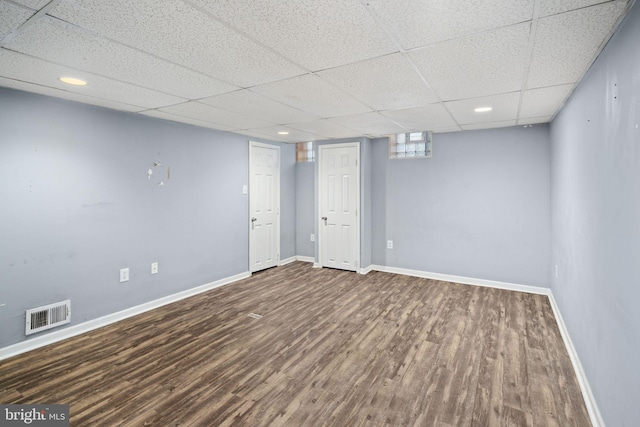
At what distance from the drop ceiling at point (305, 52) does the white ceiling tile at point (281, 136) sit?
108cm

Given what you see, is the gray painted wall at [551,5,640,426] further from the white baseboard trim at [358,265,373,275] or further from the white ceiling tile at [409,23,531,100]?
the white baseboard trim at [358,265,373,275]

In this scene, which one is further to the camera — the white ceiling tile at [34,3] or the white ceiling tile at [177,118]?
the white ceiling tile at [177,118]

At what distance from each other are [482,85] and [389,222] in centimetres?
307

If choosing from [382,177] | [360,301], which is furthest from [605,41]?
[382,177]

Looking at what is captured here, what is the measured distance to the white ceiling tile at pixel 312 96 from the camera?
2482 millimetres

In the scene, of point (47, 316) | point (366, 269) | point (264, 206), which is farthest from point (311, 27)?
point (366, 269)

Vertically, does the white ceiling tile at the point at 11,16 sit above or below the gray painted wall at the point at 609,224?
above

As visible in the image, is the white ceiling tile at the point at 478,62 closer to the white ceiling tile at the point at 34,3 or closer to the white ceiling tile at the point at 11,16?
the white ceiling tile at the point at 34,3

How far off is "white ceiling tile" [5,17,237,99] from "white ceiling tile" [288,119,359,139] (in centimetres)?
152

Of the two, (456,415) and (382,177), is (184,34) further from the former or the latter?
(382,177)

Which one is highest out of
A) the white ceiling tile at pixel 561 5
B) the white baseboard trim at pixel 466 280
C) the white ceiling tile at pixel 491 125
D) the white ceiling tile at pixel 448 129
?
the white ceiling tile at pixel 448 129

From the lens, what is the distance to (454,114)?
11.7 ft

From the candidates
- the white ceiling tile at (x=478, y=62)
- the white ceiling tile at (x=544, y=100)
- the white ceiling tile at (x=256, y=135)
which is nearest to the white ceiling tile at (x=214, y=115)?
the white ceiling tile at (x=256, y=135)

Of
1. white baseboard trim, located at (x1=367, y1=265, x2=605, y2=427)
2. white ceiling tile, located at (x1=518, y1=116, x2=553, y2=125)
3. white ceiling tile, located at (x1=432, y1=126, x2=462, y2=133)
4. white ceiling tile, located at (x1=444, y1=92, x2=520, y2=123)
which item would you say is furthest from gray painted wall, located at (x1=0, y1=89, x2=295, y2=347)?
white ceiling tile, located at (x1=518, y1=116, x2=553, y2=125)
